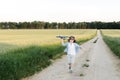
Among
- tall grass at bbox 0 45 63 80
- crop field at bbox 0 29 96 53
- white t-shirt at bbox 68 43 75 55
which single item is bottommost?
crop field at bbox 0 29 96 53

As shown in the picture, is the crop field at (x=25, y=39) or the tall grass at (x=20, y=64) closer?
the tall grass at (x=20, y=64)

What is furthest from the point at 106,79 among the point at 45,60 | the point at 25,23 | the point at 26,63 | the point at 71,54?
the point at 25,23

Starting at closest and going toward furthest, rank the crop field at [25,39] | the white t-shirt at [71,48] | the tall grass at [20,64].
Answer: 1. the tall grass at [20,64]
2. the white t-shirt at [71,48]
3. the crop field at [25,39]

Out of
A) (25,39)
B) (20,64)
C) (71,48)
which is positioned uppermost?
(71,48)

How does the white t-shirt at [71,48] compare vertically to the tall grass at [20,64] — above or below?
above

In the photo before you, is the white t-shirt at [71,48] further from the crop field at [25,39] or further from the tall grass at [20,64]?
the crop field at [25,39]

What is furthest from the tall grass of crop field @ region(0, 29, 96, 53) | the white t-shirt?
crop field @ region(0, 29, 96, 53)

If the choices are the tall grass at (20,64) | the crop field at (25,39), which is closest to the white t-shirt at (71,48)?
the tall grass at (20,64)

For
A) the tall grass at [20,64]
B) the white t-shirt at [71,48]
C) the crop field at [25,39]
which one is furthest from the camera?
the crop field at [25,39]

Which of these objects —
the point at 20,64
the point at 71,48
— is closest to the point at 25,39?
the point at 71,48

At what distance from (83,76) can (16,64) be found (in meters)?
2.98

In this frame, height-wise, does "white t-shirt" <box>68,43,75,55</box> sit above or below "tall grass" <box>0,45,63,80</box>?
above

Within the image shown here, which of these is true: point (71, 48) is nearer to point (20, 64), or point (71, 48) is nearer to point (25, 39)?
point (20, 64)

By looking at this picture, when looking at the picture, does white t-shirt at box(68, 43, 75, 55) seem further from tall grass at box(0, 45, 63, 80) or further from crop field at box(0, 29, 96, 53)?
crop field at box(0, 29, 96, 53)
